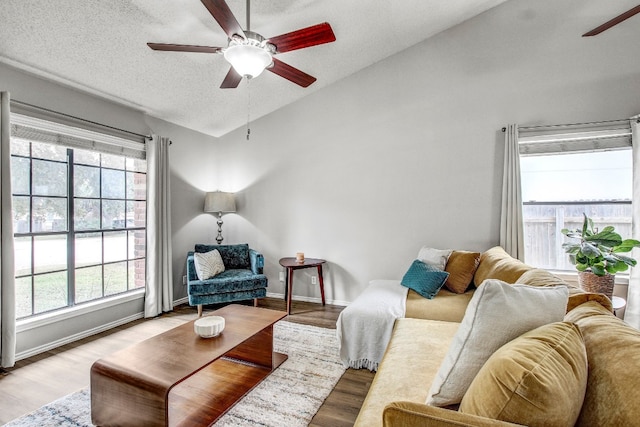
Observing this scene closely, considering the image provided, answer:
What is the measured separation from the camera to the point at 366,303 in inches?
104

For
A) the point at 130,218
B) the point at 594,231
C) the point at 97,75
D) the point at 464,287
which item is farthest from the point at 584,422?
the point at 130,218

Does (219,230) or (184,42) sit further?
(219,230)

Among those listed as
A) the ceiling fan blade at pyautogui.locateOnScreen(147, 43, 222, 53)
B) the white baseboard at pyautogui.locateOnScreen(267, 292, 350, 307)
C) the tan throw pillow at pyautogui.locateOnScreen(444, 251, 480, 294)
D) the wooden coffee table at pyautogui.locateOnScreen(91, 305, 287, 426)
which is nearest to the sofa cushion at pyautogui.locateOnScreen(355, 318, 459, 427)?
the tan throw pillow at pyautogui.locateOnScreen(444, 251, 480, 294)

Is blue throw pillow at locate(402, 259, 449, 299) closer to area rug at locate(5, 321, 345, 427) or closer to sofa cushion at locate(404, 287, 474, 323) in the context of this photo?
sofa cushion at locate(404, 287, 474, 323)

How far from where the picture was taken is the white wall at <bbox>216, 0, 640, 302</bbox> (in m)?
3.24

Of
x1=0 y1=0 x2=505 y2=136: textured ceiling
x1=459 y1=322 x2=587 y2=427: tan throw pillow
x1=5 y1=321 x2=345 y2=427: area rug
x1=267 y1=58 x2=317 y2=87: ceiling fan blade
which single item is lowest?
x1=5 y1=321 x2=345 y2=427: area rug

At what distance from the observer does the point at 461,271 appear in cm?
297

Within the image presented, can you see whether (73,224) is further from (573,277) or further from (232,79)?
(573,277)

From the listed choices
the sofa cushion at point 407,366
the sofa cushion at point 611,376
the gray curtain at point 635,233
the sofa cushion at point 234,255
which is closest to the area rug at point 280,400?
the sofa cushion at point 407,366

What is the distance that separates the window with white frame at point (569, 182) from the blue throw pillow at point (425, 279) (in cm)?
131

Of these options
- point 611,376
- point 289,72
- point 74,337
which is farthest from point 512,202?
point 74,337

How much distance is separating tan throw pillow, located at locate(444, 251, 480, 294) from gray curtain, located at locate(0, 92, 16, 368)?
12.2 ft

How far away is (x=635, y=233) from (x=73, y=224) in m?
5.47

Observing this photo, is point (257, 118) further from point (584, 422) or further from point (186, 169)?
point (584, 422)
